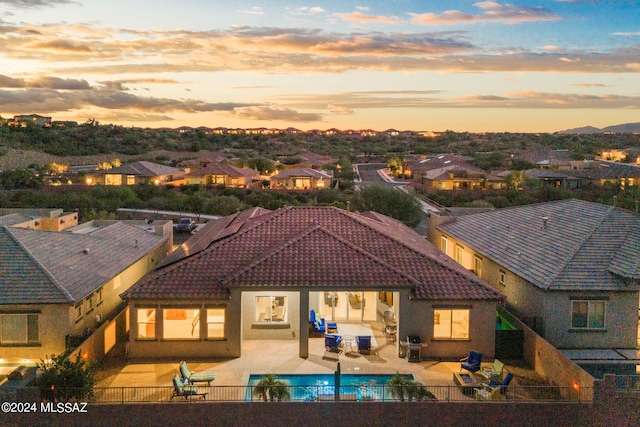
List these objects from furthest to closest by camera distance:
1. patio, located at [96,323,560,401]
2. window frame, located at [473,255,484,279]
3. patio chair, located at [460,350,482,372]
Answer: window frame, located at [473,255,484,279]
patio chair, located at [460,350,482,372]
patio, located at [96,323,560,401]

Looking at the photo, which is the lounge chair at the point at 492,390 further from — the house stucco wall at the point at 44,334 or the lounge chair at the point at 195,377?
the house stucco wall at the point at 44,334

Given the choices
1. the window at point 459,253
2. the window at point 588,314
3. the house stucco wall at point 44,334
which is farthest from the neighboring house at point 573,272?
the house stucco wall at point 44,334

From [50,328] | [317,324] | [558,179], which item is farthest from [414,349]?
[558,179]

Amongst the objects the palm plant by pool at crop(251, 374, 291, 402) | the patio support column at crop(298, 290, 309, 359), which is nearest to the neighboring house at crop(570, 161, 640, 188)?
the patio support column at crop(298, 290, 309, 359)

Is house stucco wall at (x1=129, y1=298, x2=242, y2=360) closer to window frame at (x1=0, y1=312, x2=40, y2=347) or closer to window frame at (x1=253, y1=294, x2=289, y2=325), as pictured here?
window frame at (x1=253, y1=294, x2=289, y2=325)

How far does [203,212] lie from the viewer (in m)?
66.9

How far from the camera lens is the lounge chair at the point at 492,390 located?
16.6 meters

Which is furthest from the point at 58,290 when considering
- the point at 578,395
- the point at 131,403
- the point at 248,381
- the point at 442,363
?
the point at 578,395

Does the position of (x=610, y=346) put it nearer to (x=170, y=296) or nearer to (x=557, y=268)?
(x=557, y=268)

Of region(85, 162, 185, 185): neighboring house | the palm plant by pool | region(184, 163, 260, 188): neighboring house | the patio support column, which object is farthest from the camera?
region(184, 163, 260, 188): neighboring house

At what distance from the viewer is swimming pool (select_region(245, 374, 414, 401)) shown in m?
16.4

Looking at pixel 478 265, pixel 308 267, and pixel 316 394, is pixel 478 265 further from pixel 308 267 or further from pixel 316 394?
pixel 316 394

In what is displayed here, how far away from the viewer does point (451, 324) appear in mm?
20375

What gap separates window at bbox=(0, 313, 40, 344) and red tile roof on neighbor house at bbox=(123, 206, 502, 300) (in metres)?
3.21
